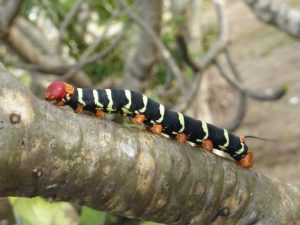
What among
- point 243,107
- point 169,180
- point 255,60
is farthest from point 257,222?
point 255,60

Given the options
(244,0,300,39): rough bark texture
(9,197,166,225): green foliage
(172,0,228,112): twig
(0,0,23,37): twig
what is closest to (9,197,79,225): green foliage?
(9,197,166,225): green foliage

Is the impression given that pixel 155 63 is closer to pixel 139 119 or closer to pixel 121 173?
pixel 139 119

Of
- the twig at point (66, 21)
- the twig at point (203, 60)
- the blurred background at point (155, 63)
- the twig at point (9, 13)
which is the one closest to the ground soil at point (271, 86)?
the blurred background at point (155, 63)

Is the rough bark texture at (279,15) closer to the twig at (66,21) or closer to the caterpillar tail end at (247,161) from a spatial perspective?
the twig at (66,21)

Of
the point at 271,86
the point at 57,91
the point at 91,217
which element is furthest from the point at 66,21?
the point at 271,86

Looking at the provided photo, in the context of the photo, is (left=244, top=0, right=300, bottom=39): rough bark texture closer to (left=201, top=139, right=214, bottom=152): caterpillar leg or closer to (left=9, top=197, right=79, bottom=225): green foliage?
(left=201, top=139, right=214, bottom=152): caterpillar leg

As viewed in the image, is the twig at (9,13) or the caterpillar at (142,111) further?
the twig at (9,13)

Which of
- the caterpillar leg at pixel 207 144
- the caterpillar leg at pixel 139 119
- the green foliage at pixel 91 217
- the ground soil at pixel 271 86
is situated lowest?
the ground soil at pixel 271 86
